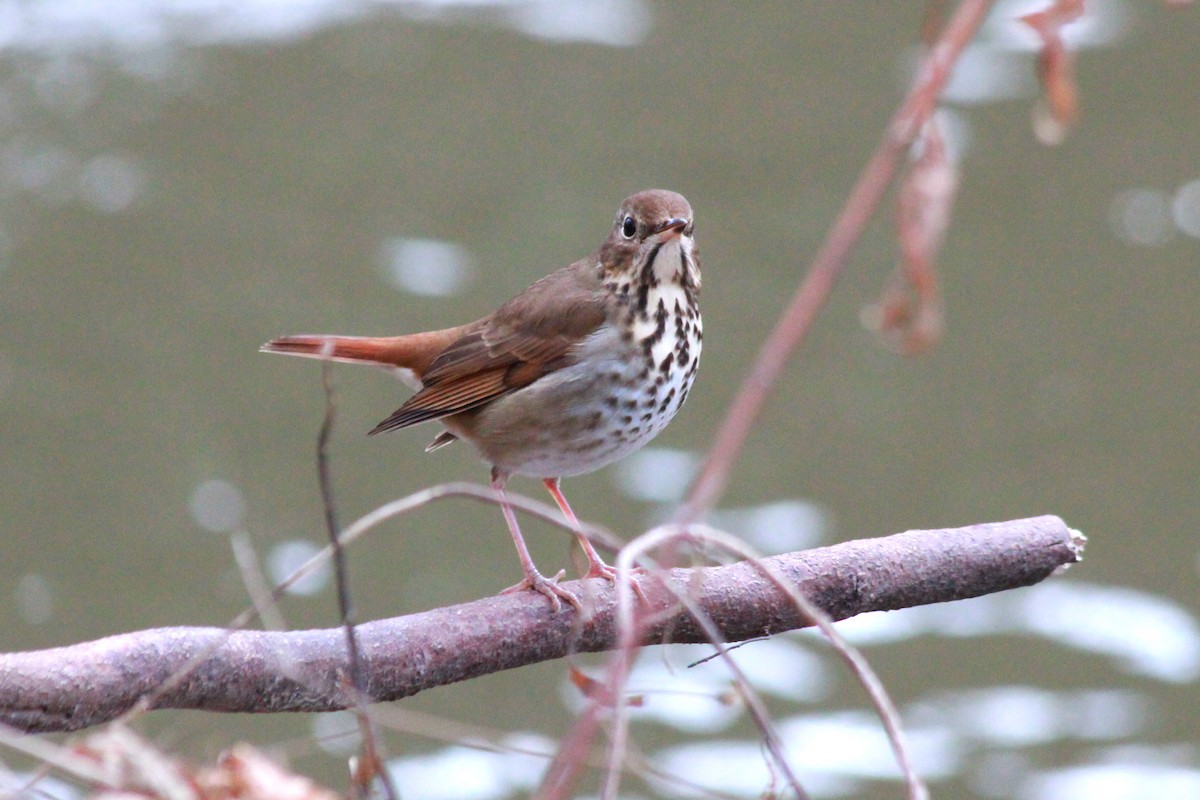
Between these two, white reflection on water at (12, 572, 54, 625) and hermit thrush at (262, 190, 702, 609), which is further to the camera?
white reflection on water at (12, 572, 54, 625)

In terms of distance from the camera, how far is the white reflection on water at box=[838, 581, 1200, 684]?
29.1ft

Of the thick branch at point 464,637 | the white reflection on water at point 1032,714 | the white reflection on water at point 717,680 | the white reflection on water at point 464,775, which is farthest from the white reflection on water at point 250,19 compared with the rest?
the thick branch at point 464,637

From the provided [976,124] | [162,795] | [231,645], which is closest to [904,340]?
[162,795]

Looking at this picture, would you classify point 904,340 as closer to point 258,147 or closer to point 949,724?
point 949,724

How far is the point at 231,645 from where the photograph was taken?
3.50 m

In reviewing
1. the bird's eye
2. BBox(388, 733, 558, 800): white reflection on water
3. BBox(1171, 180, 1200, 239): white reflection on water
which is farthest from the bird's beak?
BBox(1171, 180, 1200, 239): white reflection on water

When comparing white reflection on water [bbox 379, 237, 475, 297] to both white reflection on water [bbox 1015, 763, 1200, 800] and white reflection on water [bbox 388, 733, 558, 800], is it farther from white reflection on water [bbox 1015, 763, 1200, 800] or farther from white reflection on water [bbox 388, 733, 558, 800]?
white reflection on water [bbox 1015, 763, 1200, 800]

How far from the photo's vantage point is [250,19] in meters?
13.3

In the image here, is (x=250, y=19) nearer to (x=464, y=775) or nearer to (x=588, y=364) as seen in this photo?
(x=464, y=775)

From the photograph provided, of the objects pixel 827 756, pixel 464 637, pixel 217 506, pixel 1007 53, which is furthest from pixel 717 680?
pixel 1007 53

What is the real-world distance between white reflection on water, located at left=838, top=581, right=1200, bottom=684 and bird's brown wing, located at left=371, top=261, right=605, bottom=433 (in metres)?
4.06

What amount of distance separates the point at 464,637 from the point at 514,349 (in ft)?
5.18

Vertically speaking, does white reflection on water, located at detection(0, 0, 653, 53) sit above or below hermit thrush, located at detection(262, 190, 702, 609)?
above

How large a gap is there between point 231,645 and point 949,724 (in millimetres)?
5690
